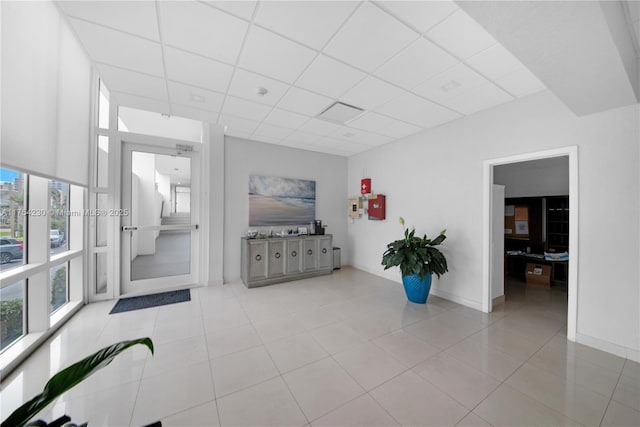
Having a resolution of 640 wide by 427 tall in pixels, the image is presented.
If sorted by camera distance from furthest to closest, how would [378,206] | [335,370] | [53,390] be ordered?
[378,206] < [335,370] < [53,390]

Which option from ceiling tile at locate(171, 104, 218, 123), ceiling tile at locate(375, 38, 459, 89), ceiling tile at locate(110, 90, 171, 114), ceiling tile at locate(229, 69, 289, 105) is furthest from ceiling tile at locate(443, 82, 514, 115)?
ceiling tile at locate(110, 90, 171, 114)

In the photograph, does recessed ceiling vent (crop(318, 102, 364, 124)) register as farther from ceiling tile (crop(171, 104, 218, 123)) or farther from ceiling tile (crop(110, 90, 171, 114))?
ceiling tile (crop(110, 90, 171, 114))

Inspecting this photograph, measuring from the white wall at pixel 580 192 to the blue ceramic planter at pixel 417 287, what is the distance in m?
0.53

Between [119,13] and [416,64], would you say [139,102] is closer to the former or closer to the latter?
[119,13]

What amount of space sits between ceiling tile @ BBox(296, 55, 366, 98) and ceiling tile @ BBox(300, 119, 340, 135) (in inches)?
37.0

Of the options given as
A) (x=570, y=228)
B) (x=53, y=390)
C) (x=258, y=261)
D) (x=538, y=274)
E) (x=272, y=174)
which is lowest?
(x=538, y=274)

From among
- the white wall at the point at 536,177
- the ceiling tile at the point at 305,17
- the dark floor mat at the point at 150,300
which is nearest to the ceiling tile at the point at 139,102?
the ceiling tile at the point at 305,17

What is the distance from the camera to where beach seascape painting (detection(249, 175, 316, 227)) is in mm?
5078

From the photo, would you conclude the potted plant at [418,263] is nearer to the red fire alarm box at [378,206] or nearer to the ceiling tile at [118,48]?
the red fire alarm box at [378,206]

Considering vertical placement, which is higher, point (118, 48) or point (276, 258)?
point (118, 48)

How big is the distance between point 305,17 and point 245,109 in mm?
1908

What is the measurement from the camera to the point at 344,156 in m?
6.26

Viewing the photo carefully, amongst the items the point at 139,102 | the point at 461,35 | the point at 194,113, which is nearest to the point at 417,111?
the point at 461,35

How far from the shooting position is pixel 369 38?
2143 mm
